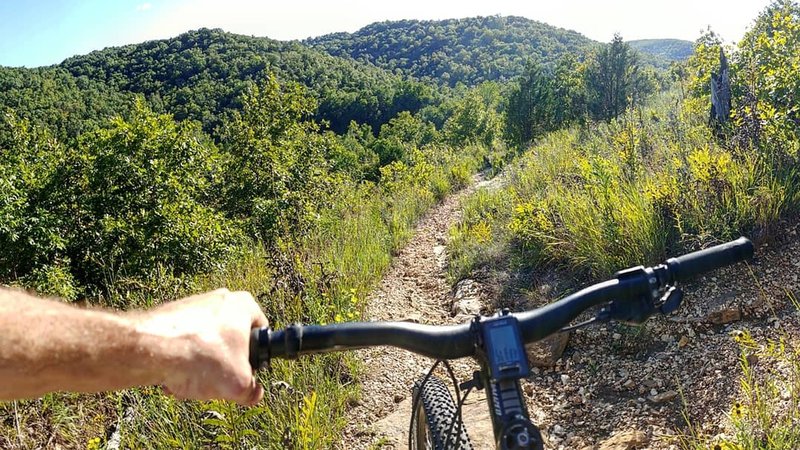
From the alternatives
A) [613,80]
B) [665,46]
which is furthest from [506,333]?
[665,46]

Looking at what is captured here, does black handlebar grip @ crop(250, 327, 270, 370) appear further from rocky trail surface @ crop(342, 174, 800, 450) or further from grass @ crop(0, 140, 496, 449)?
rocky trail surface @ crop(342, 174, 800, 450)

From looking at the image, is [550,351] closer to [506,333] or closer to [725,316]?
[725,316]

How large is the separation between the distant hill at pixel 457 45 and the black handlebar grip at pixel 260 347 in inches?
3668

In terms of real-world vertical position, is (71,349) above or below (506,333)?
above

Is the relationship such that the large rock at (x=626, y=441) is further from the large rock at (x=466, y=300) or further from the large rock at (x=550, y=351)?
the large rock at (x=466, y=300)

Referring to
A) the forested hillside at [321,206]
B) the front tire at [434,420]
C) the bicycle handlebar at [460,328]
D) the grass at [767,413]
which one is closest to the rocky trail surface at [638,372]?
Answer: the grass at [767,413]

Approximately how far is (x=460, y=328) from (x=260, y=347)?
0.42 m

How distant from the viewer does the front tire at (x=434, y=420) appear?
5.45ft

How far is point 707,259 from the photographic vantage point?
1.17 m

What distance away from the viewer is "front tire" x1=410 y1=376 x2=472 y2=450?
166 cm

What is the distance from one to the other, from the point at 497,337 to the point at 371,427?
217 centimetres

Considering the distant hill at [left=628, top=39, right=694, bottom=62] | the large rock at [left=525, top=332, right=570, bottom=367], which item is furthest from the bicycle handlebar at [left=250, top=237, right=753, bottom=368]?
the distant hill at [left=628, top=39, right=694, bottom=62]

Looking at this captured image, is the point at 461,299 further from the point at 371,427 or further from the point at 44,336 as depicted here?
the point at 44,336

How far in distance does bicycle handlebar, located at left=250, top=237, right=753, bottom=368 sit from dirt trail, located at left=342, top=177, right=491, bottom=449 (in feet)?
6.19
